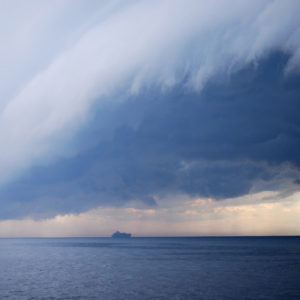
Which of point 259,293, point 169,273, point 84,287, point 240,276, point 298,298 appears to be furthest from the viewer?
point 169,273

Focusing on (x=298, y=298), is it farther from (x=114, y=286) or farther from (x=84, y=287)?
(x=84, y=287)

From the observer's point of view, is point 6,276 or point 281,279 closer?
point 281,279

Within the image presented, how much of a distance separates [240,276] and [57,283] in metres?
41.3

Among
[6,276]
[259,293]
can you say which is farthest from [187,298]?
[6,276]

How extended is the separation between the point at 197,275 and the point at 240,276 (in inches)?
394

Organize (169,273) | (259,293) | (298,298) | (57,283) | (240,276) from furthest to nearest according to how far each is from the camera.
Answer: (169,273)
(240,276)
(57,283)
(259,293)
(298,298)

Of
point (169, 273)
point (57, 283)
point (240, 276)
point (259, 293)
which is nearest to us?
point (259, 293)

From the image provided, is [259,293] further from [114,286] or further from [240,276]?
[114,286]

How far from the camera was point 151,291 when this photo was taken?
186 ft

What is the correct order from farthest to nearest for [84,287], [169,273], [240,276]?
1. [169,273]
2. [240,276]
3. [84,287]

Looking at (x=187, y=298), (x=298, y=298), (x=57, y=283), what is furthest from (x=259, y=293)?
(x=57, y=283)

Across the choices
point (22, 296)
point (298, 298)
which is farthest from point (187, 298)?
point (22, 296)

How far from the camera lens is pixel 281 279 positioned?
2734 inches

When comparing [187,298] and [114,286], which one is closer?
[187,298]
